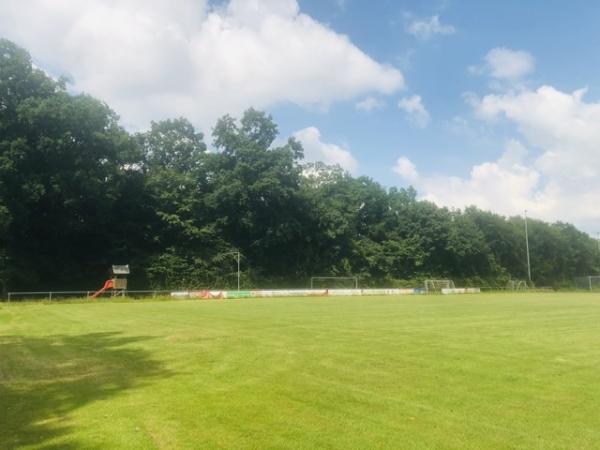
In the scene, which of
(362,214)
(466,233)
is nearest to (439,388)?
(362,214)

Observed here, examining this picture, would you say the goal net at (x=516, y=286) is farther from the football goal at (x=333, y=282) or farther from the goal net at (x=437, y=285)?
the football goal at (x=333, y=282)

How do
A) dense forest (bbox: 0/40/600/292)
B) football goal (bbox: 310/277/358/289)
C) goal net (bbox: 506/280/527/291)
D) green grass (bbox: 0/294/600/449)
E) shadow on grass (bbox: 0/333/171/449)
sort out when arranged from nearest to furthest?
green grass (bbox: 0/294/600/449) < shadow on grass (bbox: 0/333/171/449) < dense forest (bbox: 0/40/600/292) < football goal (bbox: 310/277/358/289) < goal net (bbox: 506/280/527/291)

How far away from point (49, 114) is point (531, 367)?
44.6m

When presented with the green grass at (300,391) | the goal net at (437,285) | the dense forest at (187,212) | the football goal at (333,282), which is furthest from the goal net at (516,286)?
the green grass at (300,391)

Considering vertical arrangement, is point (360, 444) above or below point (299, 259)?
below

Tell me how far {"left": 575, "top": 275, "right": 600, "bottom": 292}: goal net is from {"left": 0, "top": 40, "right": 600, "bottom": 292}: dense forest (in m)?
13.8

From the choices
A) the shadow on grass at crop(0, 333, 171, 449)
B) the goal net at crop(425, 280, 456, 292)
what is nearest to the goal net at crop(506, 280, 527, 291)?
the goal net at crop(425, 280, 456, 292)

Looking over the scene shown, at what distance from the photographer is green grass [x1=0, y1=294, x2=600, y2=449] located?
615 centimetres

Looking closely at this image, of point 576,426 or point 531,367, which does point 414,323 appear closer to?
point 531,367

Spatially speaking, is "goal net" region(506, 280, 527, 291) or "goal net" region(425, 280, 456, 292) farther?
"goal net" region(506, 280, 527, 291)

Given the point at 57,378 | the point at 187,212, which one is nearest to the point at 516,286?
the point at 187,212

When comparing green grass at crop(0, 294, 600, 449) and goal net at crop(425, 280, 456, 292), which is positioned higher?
goal net at crop(425, 280, 456, 292)

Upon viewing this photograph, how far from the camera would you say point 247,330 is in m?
16.8

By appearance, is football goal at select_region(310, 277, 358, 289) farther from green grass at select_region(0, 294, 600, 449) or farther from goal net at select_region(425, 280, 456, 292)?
green grass at select_region(0, 294, 600, 449)
